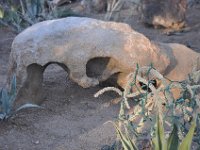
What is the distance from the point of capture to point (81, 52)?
13.2 feet

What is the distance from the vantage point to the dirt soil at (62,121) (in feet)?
11.8

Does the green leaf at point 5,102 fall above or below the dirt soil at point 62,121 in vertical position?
above

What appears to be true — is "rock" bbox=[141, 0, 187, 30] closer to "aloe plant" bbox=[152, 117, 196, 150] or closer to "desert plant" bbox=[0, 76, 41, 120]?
"desert plant" bbox=[0, 76, 41, 120]

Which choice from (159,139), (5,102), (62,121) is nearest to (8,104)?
(5,102)

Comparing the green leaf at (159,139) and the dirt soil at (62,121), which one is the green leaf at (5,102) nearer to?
the dirt soil at (62,121)

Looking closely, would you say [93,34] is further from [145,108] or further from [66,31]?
[145,108]

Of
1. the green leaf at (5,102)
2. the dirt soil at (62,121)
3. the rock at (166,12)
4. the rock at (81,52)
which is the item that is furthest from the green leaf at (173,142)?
the rock at (166,12)

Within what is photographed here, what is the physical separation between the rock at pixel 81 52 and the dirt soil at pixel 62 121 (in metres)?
0.26

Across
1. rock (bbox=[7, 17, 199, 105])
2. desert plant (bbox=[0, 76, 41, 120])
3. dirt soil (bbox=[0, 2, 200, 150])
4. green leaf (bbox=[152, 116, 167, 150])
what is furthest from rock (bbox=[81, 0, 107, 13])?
green leaf (bbox=[152, 116, 167, 150])

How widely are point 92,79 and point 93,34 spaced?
0.40 meters

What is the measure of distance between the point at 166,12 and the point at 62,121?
3764 millimetres

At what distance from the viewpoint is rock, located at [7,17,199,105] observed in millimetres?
4008

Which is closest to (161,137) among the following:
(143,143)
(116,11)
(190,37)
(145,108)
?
(145,108)

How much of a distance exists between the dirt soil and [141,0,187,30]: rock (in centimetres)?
255
